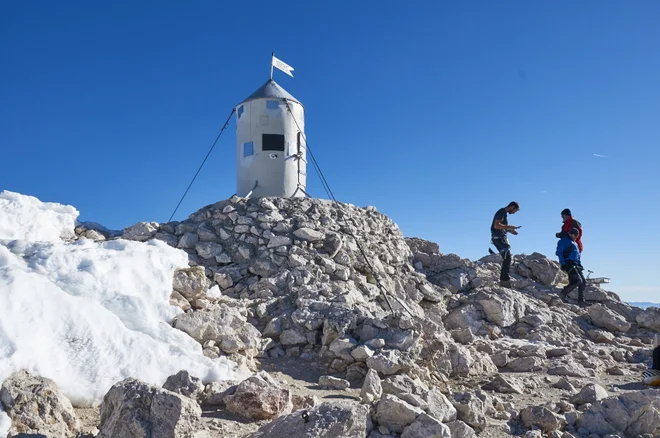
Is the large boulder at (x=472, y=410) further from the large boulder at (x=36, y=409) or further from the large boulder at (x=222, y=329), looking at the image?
the large boulder at (x=36, y=409)

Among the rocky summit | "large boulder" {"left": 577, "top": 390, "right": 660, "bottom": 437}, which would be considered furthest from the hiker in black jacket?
"large boulder" {"left": 577, "top": 390, "right": 660, "bottom": 437}

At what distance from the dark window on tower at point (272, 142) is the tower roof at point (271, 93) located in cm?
108

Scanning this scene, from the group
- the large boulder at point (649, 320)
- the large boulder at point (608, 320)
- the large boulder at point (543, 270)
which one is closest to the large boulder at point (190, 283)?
the large boulder at point (608, 320)

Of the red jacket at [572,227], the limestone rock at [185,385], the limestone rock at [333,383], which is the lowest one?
the limestone rock at [185,385]

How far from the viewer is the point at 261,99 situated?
13.2 meters

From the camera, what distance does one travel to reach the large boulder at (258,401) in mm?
4781

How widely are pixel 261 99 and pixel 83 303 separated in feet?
Answer: 28.6

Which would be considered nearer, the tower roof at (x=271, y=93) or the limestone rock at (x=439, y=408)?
the limestone rock at (x=439, y=408)

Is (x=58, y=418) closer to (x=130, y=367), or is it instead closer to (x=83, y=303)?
(x=130, y=367)

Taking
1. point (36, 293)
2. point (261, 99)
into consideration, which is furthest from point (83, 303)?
point (261, 99)

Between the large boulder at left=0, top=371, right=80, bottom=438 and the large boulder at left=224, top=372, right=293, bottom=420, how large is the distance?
4.64 feet

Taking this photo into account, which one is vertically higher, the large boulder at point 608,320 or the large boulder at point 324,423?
the large boulder at point 608,320

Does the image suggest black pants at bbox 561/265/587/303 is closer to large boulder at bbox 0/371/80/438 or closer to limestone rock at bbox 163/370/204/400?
limestone rock at bbox 163/370/204/400

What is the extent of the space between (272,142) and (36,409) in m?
9.72
